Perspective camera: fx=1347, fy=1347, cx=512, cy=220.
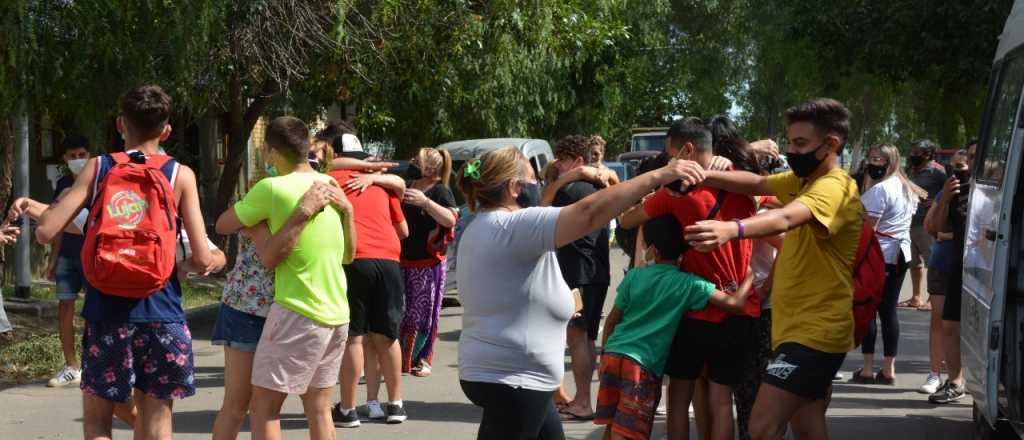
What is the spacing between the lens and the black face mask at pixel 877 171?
956cm

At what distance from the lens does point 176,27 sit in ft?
34.6

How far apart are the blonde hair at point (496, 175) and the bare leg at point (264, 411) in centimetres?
141

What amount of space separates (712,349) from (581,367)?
2245 mm

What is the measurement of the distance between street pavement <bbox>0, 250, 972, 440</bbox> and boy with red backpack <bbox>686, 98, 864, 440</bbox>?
2.49 m

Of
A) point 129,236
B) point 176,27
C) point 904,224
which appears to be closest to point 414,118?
point 176,27

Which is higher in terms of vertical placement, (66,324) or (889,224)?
(889,224)

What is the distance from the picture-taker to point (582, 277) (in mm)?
8250

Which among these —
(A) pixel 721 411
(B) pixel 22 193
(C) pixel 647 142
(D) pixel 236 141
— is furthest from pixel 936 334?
(C) pixel 647 142

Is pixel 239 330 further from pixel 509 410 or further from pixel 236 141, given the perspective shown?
pixel 236 141

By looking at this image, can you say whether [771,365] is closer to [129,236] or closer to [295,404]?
[129,236]

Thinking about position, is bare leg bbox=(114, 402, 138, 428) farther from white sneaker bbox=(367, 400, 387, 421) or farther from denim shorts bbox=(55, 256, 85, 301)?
denim shorts bbox=(55, 256, 85, 301)

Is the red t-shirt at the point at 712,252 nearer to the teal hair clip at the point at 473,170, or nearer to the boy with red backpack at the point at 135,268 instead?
the teal hair clip at the point at 473,170

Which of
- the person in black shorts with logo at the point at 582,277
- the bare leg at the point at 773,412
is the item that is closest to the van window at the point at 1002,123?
the bare leg at the point at 773,412

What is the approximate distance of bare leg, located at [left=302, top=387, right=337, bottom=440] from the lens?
6188 millimetres
